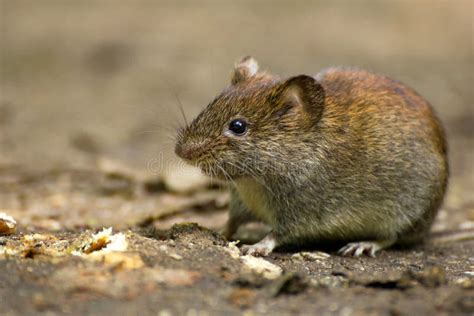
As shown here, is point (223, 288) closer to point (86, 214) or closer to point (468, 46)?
point (86, 214)

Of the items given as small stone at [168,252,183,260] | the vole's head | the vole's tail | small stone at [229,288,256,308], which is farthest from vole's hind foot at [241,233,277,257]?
the vole's tail

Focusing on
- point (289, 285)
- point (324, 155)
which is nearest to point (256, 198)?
point (324, 155)

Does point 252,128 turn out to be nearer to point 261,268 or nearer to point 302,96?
point 302,96

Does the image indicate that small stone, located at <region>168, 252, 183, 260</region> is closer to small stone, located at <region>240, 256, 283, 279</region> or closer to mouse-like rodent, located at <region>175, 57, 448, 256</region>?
small stone, located at <region>240, 256, 283, 279</region>

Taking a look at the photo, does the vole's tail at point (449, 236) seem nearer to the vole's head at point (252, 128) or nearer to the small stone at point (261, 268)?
the vole's head at point (252, 128)

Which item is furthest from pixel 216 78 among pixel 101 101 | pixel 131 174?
pixel 131 174

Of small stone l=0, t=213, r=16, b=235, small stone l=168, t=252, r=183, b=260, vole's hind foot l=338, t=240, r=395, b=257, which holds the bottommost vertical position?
vole's hind foot l=338, t=240, r=395, b=257

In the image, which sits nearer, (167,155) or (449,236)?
(449,236)
